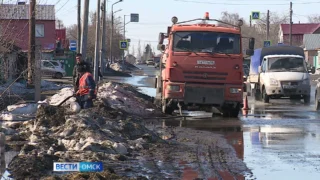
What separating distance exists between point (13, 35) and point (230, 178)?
6.33 meters

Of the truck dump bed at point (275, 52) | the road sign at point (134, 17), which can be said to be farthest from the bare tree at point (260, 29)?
the truck dump bed at point (275, 52)

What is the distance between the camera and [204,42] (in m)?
20.5

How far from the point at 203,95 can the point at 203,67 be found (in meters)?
0.83

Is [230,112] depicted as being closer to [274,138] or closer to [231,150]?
[274,138]

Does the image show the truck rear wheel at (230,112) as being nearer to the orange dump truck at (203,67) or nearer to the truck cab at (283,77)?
the orange dump truck at (203,67)

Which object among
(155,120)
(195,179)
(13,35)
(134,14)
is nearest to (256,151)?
(195,179)

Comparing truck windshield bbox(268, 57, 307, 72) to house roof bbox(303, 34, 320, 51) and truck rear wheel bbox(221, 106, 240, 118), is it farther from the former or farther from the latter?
house roof bbox(303, 34, 320, 51)

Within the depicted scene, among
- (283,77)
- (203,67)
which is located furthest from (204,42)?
(283,77)

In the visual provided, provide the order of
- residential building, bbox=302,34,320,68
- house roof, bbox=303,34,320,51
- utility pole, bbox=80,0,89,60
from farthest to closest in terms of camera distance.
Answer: house roof, bbox=303,34,320,51 → residential building, bbox=302,34,320,68 → utility pole, bbox=80,0,89,60

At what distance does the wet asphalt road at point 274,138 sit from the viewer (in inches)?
453

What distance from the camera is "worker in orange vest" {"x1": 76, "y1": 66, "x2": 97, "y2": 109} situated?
1781cm

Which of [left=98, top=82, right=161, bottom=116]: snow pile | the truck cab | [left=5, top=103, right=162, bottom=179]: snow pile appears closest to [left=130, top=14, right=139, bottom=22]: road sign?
the truck cab

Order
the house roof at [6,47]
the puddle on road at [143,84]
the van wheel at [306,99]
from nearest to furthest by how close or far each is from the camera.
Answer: the house roof at [6,47], the van wheel at [306,99], the puddle on road at [143,84]

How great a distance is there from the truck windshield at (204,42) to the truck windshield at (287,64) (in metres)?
9.91
